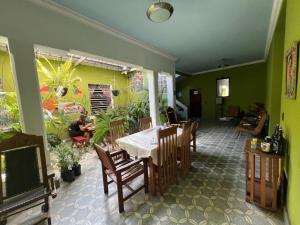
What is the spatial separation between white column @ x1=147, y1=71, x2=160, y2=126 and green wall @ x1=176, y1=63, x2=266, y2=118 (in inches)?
212

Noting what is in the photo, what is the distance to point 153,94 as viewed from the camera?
4840 millimetres

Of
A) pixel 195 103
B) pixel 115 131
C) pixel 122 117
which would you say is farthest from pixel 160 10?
pixel 195 103

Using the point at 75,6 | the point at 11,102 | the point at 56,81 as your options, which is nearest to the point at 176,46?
the point at 75,6

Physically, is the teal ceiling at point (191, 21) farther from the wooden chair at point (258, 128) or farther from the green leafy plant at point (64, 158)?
the green leafy plant at point (64, 158)

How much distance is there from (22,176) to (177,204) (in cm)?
189

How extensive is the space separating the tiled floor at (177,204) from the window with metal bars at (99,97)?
399 cm

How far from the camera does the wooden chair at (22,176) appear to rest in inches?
64.2

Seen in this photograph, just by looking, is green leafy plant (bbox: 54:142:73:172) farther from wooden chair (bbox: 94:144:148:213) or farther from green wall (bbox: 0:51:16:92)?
green wall (bbox: 0:51:16:92)

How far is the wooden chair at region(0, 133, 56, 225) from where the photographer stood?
1.63 meters

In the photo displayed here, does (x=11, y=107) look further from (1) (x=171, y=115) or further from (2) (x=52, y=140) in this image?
(1) (x=171, y=115)

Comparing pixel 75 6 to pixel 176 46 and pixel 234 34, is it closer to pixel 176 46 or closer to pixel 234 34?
pixel 176 46

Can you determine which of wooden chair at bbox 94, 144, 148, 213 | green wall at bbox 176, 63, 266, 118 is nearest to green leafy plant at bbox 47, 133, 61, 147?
wooden chair at bbox 94, 144, 148, 213

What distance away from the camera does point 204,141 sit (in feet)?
15.3

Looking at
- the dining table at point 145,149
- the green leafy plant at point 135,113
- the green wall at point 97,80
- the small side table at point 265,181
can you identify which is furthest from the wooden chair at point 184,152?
the green wall at point 97,80
